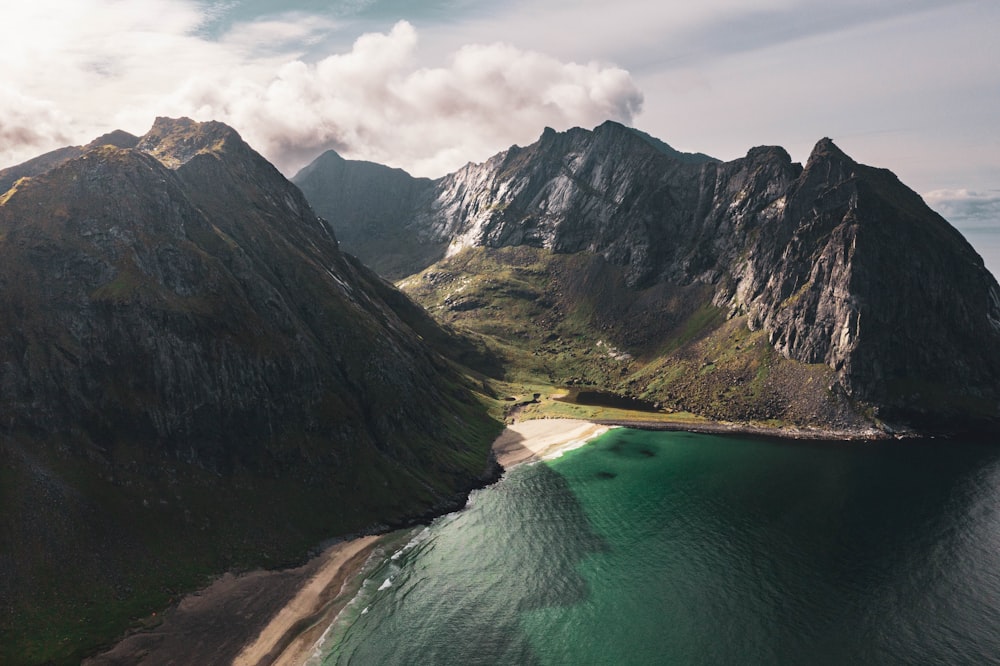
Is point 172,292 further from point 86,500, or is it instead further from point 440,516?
point 440,516

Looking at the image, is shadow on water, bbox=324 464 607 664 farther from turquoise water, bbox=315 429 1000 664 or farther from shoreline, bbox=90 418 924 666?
shoreline, bbox=90 418 924 666

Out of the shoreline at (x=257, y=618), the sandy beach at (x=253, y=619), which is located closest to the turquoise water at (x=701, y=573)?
the shoreline at (x=257, y=618)

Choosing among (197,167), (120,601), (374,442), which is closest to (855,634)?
(374,442)

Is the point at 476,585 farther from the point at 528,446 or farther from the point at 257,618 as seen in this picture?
the point at 528,446

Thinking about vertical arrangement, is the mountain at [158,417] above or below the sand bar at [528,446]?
above

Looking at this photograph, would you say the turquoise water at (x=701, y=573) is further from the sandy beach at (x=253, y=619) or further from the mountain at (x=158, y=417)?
the mountain at (x=158, y=417)

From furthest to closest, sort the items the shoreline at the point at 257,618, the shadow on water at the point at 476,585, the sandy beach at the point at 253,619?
1. the shadow on water at the point at 476,585
2. the shoreline at the point at 257,618
3. the sandy beach at the point at 253,619

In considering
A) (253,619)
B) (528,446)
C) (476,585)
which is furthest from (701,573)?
(528,446)
